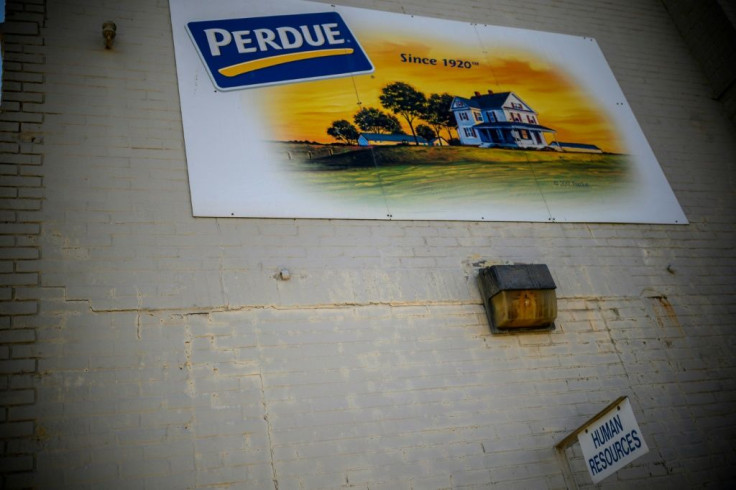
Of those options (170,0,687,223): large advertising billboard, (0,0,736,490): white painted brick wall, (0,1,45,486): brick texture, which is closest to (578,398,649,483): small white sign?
(0,0,736,490): white painted brick wall

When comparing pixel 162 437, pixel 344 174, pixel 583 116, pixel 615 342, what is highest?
pixel 583 116

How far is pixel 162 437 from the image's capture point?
12.4 ft

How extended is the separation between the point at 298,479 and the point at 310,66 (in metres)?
3.43

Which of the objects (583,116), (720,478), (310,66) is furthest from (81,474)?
(583,116)

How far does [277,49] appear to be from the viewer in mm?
5488

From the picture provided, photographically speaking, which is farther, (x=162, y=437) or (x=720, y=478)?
(x=720, y=478)

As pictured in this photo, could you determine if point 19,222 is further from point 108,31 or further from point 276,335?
point 276,335

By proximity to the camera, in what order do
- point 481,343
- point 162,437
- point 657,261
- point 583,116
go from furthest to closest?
point 583,116 < point 657,261 < point 481,343 < point 162,437

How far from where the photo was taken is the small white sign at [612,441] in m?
3.80

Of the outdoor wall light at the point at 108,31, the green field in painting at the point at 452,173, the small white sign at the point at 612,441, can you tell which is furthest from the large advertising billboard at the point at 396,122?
the small white sign at the point at 612,441

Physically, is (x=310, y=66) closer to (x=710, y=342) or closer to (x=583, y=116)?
(x=583, y=116)

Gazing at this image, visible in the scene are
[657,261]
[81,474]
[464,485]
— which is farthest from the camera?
[657,261]

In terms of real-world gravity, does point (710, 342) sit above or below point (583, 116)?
below

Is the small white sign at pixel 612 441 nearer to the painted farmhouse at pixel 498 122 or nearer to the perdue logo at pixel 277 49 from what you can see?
the painted farmhouse at pixel 498 122
